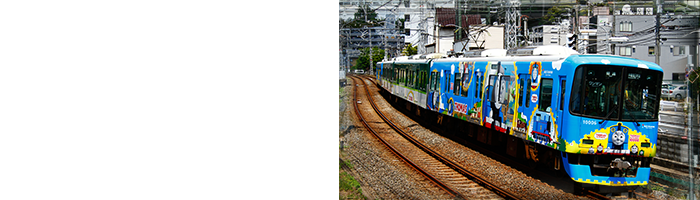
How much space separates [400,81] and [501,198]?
6168 mm

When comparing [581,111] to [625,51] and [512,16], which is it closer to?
[625,51]

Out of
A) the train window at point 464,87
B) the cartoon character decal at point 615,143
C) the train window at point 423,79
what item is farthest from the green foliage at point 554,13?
the train window at point 423,79

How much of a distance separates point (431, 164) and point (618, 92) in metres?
2.86

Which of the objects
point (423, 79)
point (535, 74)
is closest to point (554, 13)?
point (535, 74)

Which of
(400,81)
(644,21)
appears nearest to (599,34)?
(644,21)

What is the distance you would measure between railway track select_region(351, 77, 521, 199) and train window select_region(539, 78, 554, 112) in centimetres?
118

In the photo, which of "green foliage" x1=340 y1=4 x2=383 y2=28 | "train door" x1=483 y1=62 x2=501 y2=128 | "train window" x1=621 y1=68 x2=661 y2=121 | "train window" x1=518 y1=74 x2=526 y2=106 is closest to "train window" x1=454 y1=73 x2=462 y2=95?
"train door" x1=483 y1=62 x2=501 y2=128

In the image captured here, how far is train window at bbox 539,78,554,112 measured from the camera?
6391 mm

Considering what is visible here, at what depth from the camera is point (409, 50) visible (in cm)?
1028

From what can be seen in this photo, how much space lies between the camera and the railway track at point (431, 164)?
260 inches

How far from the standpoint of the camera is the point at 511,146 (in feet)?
25.4

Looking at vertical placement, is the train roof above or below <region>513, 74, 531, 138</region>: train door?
above

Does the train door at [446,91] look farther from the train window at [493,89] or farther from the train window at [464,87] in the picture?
the train window at [493,89]

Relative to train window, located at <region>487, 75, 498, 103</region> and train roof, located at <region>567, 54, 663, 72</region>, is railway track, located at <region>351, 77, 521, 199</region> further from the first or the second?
train roof, located at <region>567, 54, 663, 72</region>
